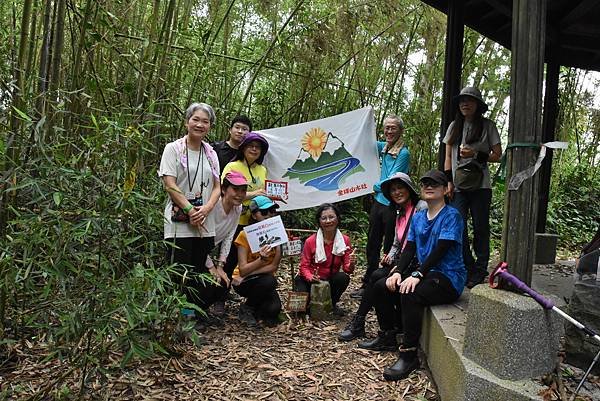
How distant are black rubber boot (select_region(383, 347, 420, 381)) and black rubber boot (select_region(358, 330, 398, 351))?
29 cm

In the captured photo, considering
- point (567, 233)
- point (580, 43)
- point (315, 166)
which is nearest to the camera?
point (580, 43)

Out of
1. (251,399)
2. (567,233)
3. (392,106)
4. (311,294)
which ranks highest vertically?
(392,106)

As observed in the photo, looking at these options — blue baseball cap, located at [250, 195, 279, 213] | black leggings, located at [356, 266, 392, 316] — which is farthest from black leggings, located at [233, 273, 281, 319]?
black leggings, located at [356, 266, 392, 316]

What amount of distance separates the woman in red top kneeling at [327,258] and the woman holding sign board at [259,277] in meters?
0.27

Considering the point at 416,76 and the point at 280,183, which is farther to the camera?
the point at 416,76

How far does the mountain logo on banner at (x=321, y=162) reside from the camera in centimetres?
518

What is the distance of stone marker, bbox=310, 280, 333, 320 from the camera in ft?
11.8

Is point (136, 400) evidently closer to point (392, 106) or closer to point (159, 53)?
point (159, 53)

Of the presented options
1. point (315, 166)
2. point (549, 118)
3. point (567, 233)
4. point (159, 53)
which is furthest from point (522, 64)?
point (567, 233)

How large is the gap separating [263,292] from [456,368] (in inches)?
62.3

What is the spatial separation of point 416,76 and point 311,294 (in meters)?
4.12

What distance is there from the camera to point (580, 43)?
4555 millimetres

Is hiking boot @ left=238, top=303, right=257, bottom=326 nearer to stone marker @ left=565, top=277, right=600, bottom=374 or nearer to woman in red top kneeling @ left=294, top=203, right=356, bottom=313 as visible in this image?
woman in red top kneeling @ left=294, top=203, right=356, bottom=313

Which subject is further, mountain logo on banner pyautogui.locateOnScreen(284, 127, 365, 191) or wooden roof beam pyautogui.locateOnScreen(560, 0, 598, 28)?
mountain logo on banner pyautogui.locateOnScreen(284, 127, 365, 191)
